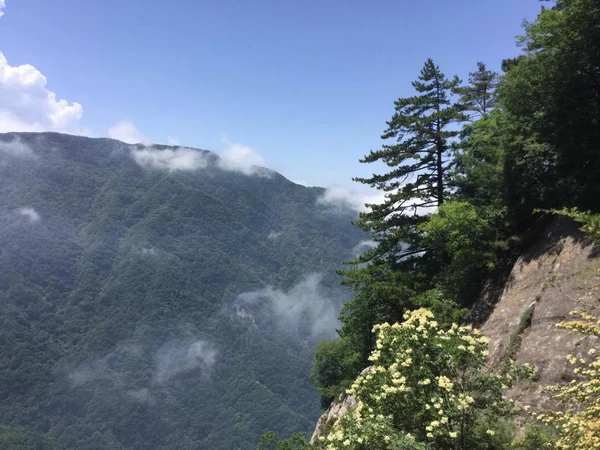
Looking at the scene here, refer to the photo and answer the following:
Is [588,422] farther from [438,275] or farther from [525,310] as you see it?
[438,275]

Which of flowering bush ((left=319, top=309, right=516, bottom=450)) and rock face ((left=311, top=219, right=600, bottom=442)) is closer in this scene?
flowering bush ((left=319, top=309, right=516, bottom=450))

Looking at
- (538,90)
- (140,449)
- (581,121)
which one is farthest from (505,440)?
(140,449)

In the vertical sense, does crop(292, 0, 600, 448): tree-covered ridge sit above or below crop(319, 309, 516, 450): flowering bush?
above

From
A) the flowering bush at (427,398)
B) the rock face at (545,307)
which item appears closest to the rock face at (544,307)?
→ the rock face at (545,307)

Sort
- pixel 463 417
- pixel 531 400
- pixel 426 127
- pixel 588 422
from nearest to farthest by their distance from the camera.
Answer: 1. pixel 588 422
2. pixel 463 417
3. pixel 531 400
4. pixel 426 127

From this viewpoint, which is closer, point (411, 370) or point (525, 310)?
point (411, 370)

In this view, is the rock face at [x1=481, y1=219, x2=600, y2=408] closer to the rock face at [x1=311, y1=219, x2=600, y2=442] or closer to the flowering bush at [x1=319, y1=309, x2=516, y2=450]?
the rock face at [x1=311, y1=219, x2=600, y2=442]

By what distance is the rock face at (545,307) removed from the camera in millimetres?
11117

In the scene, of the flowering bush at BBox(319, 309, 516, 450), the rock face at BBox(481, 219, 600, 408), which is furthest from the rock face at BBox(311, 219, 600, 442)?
the flowering bush at BBox(319, 309, 516, 450)

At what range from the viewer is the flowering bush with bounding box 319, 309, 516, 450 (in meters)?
7.17

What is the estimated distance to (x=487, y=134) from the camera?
22.2m

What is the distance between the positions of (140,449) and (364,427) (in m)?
224

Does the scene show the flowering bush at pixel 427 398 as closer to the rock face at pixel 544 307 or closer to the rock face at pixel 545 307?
the rock face at pixel 544 307

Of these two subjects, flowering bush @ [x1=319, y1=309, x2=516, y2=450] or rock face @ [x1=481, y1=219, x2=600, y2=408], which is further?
rock face @ [x1=481, y1=219, x2=600, y2=408]
